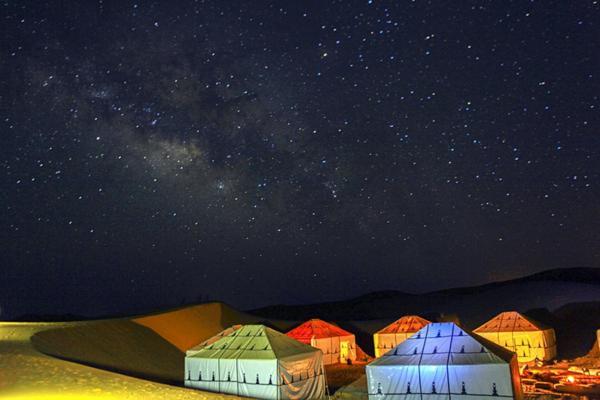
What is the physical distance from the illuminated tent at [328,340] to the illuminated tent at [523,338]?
9059mm

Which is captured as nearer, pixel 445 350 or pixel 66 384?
pixel 66 384

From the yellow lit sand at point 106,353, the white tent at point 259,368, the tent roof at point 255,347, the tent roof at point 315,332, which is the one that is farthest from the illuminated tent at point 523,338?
the yellow lit sand at point 106,353

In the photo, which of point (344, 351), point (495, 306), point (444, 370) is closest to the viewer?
point (444, 370)

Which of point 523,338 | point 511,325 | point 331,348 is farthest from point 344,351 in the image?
point 523,338

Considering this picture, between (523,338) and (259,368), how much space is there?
20.5 m

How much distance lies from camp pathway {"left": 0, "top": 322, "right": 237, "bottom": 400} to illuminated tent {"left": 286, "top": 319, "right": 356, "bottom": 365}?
17.5 meters

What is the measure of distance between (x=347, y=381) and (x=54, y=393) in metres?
15.1

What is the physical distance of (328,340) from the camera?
33.3 meters

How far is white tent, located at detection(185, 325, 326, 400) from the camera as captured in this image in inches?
709

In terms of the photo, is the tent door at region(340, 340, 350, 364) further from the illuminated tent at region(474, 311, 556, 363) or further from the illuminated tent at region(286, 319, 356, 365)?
the illuminated tent at region(474, 311, 556, 363)

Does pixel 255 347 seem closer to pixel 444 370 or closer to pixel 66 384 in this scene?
pixel 66 384

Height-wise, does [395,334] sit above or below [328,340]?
above

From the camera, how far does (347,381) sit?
Answer: 81.8 feet

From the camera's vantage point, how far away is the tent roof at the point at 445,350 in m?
15.7
